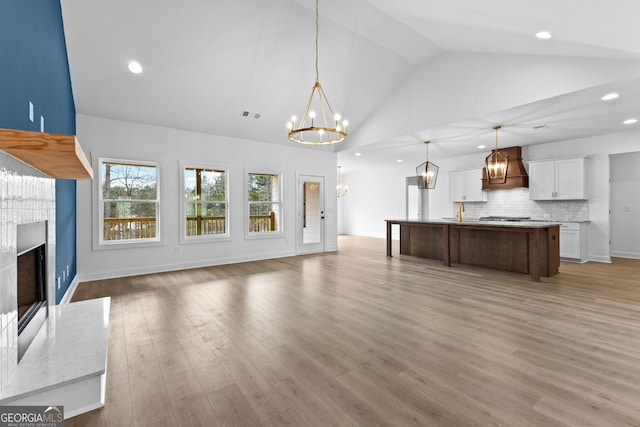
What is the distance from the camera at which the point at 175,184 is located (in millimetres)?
5742

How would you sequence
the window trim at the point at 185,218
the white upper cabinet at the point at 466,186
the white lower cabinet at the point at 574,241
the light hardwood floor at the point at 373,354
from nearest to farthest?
the light hardwood floor at the point at 373,354 → the window trim at the point at 185,218 → the white lower cabinet at the point at 574,241 → the white upper cabinet at the point at 466,186

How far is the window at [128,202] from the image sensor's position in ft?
17.0

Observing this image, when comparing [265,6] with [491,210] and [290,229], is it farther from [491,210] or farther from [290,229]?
[491,210]

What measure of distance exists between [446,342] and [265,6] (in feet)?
15.4

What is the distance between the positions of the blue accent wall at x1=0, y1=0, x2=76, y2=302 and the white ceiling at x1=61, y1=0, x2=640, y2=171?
0.60 m

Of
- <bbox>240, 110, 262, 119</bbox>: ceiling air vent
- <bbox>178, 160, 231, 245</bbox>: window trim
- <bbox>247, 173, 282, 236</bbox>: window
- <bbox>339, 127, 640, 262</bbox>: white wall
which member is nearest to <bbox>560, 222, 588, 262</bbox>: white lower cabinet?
<bbox>339, 127, 640, 262</bbox>: white wall

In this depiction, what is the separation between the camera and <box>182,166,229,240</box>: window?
6.05 meters

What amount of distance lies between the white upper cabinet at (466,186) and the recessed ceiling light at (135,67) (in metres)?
7.99

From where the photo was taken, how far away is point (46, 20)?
9.08ft

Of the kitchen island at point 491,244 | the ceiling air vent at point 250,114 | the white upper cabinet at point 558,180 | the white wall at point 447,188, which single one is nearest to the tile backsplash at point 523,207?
the white wall at point 447,188

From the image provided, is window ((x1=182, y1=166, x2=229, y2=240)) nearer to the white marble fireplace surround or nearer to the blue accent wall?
the blue accent wall

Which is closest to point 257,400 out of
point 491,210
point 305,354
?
point 305,354

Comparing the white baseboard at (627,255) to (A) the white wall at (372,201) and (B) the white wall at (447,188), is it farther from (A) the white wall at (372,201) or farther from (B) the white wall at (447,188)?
(A) the white wall at (372,201)

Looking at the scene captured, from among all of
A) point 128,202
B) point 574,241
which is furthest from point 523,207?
point 128,202
